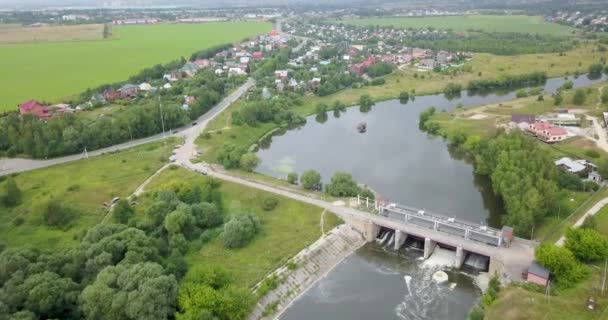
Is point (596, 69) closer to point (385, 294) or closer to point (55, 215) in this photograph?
point (385, 294)

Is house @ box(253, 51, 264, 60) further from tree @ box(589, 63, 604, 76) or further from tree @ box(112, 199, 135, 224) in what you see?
tree @ box(112, 199, 135, 224)

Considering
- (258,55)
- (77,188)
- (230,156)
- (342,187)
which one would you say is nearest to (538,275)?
→ (342,187)

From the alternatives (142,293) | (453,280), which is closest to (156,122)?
(142,293)

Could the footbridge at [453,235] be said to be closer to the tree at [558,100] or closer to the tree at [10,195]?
the tree at [10,195]

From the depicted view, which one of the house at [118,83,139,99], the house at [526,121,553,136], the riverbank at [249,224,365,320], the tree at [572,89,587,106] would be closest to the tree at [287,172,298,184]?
the riverbank at [249,224,365,320]

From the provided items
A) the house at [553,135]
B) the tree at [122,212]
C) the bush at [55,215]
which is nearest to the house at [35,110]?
the bush at [55,215]
